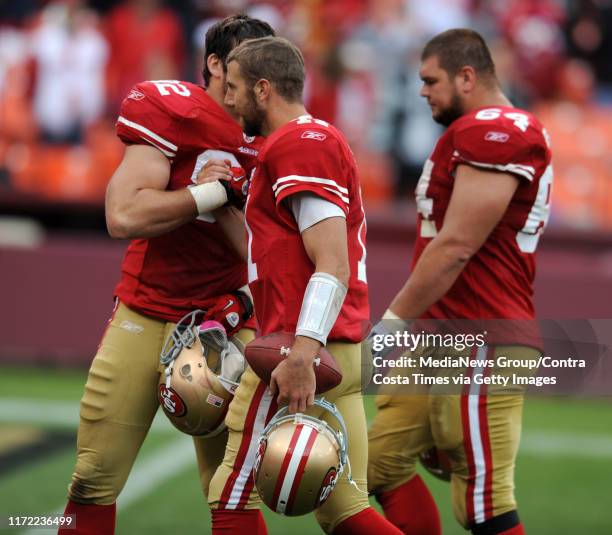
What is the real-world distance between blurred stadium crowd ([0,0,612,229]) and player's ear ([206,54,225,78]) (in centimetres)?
617

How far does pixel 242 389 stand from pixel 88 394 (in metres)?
0.72

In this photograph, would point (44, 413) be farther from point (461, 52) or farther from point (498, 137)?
point (498, 137)

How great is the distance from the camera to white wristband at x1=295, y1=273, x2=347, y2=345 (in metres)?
3.58

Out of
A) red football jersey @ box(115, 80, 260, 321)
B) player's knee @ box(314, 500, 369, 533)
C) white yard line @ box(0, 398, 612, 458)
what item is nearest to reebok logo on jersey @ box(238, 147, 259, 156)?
red football jersey @ box(115, 80, 260, 321)

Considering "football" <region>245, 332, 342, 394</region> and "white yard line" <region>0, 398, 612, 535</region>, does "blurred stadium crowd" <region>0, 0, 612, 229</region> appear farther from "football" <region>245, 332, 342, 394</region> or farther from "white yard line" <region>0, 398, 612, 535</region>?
"football" <region>245, 332, 342, 394</region>

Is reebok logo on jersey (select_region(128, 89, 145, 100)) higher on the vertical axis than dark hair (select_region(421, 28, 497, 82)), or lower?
lower

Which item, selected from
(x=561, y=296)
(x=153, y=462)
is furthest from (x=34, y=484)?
(x=561, y=296)

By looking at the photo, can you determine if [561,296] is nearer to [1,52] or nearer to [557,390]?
[557,390]

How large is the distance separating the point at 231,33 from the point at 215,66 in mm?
141

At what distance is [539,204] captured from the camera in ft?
14.6

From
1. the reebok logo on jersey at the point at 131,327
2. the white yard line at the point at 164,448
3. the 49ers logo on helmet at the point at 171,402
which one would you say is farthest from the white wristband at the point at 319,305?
the white yard line at the point at 164,448

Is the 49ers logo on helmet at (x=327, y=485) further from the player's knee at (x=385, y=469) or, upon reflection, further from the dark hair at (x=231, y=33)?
the dark hair at (x=231, y=33)

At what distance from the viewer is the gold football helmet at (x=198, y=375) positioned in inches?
162

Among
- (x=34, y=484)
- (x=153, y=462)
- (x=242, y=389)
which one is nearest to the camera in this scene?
(x=242, y=389)
